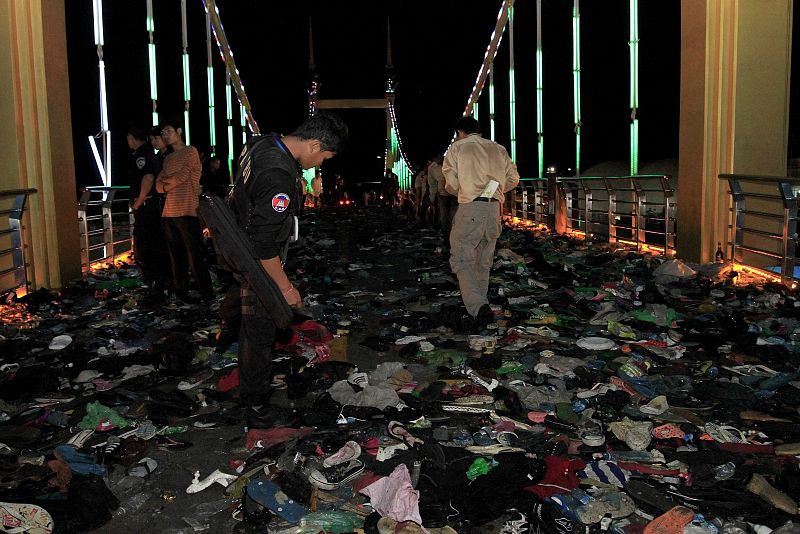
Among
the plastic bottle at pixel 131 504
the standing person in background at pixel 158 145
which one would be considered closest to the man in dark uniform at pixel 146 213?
the standing person in background at pixel 158 145

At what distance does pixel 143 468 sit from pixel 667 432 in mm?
2097

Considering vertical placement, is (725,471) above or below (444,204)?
below

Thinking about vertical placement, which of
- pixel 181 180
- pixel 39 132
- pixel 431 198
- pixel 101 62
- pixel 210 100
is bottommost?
pixel 431 198

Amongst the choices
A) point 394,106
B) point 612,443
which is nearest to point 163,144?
point 612,443

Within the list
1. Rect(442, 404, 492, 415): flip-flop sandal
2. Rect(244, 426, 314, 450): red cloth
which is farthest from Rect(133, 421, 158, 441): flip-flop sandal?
Rect(442, 404, 492, 415): flip-flop sandal

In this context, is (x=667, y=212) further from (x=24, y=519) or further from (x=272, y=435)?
(x=24, y=519)

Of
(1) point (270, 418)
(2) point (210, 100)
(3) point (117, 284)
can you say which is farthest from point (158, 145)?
(2) point (210, 100)

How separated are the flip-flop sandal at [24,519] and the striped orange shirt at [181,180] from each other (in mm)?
4452

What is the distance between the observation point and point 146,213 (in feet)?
24.6

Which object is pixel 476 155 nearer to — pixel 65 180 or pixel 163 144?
pixel 163 144

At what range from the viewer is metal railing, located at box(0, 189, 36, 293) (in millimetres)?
7520

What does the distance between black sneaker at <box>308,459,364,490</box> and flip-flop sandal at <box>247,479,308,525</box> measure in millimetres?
150

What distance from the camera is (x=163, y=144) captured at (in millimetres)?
7164

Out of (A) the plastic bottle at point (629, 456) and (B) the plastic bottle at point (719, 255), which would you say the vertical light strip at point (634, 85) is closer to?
(B) the plastic bottle at point (719, 255)
